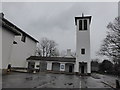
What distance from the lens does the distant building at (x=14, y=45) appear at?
59.5 ft

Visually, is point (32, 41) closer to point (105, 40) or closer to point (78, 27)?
point (78, 27)

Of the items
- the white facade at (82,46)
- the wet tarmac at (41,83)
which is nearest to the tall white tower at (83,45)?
the white facade at (82,46)

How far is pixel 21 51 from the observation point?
35281mm

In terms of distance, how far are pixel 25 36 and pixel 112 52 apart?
2108 centimetres

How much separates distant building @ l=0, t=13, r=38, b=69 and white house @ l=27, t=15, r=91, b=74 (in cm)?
321

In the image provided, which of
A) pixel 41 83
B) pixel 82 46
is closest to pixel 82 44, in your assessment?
pixel 82 46

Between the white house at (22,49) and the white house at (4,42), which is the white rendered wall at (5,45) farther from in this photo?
the white house at (22,49)

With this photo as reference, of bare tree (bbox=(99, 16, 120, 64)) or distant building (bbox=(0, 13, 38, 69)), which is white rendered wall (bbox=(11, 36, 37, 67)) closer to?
distant building (bbox=(0, 13, 38, 69))

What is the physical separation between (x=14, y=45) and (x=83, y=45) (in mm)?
16430

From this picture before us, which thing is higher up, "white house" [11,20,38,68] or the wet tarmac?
"white house" [11,20,38,68]

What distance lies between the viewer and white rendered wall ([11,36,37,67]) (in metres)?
32.3

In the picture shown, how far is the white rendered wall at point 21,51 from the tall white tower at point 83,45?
42.6 feet

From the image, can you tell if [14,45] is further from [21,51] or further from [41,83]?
[41,83]

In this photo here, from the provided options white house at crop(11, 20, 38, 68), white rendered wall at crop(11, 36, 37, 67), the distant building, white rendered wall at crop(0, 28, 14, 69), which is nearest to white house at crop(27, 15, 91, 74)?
white rendered wall at crop(11, 36, 37, 67)
